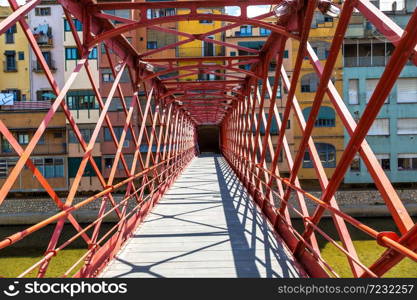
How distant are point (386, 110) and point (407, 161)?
13.3 feet

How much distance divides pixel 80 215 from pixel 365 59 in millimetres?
22678

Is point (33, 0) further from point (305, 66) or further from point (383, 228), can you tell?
point (305, 66)

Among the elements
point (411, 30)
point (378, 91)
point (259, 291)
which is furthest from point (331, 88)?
point (259, 291)

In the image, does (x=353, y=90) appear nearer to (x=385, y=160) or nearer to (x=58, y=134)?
(x=385, y=160)

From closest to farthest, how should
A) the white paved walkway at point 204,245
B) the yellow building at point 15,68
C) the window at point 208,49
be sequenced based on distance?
the white paved walkway at point 204,245 → the yellow building at point 15,68 → the window at point 208,49

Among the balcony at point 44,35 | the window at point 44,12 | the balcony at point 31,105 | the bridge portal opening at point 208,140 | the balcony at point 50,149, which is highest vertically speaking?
the window at point 44,12

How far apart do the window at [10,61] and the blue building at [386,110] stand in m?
24.9

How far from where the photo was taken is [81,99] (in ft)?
90.0

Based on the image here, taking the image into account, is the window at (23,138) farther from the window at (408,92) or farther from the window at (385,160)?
the window at (408,92)

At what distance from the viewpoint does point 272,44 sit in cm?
795

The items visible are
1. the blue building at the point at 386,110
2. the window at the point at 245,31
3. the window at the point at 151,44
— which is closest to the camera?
the blue building at the point at 386,110

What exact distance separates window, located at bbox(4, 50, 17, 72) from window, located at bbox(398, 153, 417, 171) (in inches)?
1162

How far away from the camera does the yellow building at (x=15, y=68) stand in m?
28.5

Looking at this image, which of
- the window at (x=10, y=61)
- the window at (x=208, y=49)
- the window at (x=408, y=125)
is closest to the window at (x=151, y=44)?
the window at (x=208, y=49)
